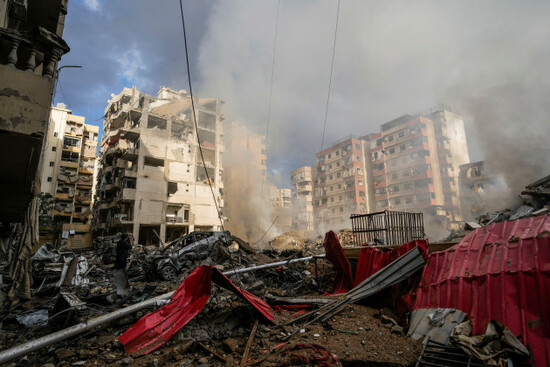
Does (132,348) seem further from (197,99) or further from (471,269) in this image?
(197,99)

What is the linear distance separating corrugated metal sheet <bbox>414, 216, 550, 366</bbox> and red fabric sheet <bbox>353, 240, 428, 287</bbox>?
47cm

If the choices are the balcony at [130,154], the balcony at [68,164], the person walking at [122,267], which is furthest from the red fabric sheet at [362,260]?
the balcony at [68,164]

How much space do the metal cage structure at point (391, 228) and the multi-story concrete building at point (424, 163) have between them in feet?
119

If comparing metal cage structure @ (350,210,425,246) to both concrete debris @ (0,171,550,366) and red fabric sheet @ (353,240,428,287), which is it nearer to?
red fabric sheet @ (353,240,428,287)

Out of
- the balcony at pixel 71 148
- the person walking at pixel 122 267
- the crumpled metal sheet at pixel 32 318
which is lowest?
the crumpled metal sheet at pixel 32 318

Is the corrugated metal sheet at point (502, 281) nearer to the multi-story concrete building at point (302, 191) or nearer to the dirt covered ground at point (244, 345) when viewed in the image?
the dirt covered ground at point (244, 345)

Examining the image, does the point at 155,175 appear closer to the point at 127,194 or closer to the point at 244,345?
the point at 127,194

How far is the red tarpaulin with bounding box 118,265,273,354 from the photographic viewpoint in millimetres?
3985

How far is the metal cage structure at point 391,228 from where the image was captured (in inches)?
412

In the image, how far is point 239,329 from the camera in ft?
15.4

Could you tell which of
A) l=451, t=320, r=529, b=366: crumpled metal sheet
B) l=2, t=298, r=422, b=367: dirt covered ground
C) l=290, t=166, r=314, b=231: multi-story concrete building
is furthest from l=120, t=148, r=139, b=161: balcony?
l=290, t=166, r=314, b=231: multi-story concrete building

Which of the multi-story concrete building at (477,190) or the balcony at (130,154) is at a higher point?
the balcony at (130,154)

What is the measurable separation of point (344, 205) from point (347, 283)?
4988cm

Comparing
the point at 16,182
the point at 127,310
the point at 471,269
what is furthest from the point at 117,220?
the point at 471,269
